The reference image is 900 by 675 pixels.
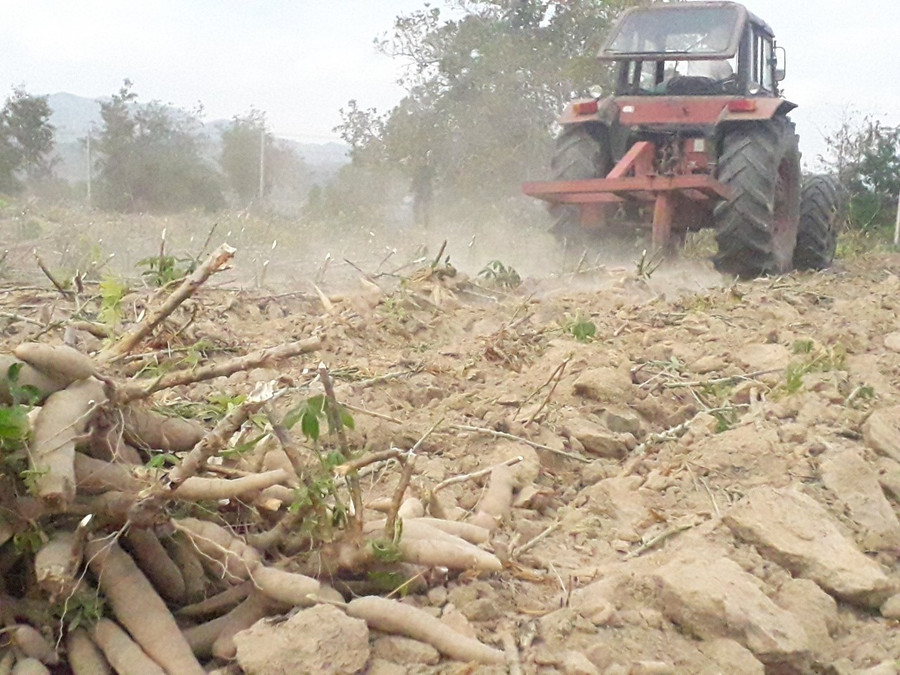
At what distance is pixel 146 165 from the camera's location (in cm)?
1833

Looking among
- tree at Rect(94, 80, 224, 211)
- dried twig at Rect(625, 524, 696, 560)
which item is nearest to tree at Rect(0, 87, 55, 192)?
tree at Rect(94, 80, 224, 211)

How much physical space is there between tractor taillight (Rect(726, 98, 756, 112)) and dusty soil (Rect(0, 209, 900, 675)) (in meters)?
2.54

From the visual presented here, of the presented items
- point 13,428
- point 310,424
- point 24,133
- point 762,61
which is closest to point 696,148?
point 762,61

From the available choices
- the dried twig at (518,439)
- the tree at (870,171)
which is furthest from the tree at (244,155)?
the dried twig at (518,439)

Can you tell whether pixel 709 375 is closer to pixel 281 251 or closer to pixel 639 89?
pixel 639 89

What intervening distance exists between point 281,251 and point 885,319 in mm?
5938

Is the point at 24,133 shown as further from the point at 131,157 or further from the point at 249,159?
the point at 249,159

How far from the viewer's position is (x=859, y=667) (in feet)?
6.38

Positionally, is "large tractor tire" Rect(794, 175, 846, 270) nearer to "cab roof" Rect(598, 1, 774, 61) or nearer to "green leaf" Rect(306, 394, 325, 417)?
"cab roof" Rect(598, 1, 774, 61)

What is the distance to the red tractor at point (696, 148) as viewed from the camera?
7301 millimetres

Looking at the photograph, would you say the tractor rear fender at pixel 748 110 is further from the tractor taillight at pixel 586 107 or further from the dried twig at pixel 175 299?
the dried twig at pixel 175 299

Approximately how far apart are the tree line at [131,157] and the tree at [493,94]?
3251 millimetres

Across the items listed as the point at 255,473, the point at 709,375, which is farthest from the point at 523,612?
the point at 709,375

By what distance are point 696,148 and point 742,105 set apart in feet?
1.83
